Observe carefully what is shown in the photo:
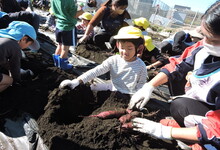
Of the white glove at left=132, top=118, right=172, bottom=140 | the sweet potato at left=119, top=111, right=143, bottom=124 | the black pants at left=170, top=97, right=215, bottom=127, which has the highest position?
the black pants at left=170, top=97, right=215, bottom=127

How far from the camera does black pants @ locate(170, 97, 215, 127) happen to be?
1399 millimetres

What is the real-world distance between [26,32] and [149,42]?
2.01 m

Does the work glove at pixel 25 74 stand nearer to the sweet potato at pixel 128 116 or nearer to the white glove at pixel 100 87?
the white glove at pixel 100 87

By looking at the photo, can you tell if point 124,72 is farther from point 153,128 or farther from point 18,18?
point 18,18

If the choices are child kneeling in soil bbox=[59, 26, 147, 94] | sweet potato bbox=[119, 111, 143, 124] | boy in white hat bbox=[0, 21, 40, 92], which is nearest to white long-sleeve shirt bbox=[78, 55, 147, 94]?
child kneeling in soil bbox=[59, 26, 147, 94]

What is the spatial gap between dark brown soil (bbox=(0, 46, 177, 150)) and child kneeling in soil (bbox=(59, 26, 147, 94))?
12 cm

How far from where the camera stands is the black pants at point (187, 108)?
4.59 ft

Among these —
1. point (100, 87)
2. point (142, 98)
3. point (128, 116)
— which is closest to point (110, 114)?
point (128, 116)

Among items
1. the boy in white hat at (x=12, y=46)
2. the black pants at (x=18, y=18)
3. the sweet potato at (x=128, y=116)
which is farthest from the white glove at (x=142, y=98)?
the black pants at (x=18, y=18)

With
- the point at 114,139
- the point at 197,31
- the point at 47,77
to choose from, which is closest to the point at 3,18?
the point at 47,77

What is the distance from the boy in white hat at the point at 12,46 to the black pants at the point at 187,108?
1.73 m

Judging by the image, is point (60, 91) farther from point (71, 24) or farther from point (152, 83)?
point (71, 24)

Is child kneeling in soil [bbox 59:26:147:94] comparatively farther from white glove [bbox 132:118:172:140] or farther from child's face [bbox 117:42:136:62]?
white glove [bbox 132:118:172:140]

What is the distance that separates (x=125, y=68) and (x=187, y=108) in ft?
2.53
